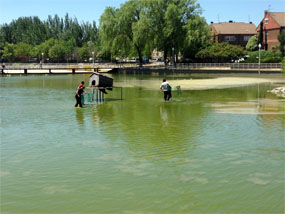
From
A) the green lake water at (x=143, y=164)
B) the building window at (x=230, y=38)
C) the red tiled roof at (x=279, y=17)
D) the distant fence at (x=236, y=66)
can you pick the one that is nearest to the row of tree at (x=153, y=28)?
the distant fence at (x=236, y=66)

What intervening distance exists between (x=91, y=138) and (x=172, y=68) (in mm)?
61205

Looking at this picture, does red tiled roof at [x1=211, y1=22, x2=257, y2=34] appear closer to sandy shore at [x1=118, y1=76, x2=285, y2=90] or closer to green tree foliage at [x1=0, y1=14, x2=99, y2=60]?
green tree foliage at [x1=0, y1=14, x2=99, y2=60]

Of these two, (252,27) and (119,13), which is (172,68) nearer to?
(119,13)

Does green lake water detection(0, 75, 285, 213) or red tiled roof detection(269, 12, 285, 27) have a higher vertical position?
red tiled roof detection(269, 12, 285, 27)

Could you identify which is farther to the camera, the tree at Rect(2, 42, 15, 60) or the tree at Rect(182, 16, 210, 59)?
the tree at Rect(2, 42, 15, 60)

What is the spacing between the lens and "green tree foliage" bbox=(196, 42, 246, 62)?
77562 millimetres

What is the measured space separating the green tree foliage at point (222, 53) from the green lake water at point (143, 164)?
60832 mm

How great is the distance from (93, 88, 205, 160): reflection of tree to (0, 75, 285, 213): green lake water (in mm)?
39

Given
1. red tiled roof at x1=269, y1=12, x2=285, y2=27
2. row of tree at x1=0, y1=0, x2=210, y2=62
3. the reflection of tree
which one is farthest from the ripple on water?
red tiled roof at x1=269, y1=12, x2=285, y2=27

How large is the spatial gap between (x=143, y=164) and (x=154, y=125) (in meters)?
6.17

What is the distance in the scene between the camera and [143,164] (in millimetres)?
10320

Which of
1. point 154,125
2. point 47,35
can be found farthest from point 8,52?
point 154,125

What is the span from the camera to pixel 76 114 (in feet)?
65.3

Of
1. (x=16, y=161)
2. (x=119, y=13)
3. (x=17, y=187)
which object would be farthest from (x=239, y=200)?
(x=119, y=13)
